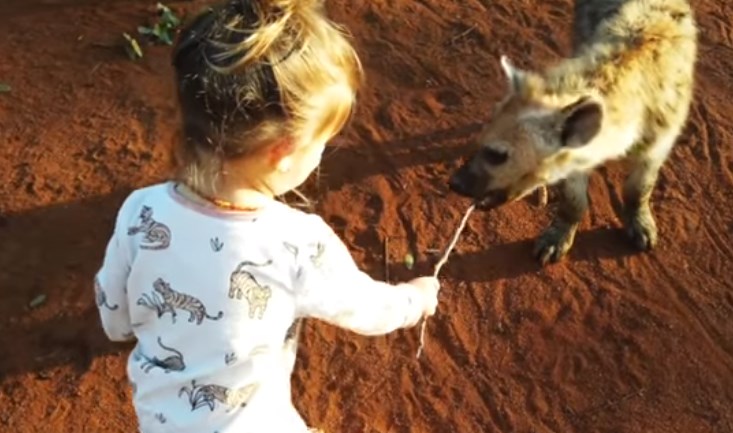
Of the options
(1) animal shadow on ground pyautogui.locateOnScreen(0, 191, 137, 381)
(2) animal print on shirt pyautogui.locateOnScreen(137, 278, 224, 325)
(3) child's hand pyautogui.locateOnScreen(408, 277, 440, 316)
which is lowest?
(1) animal shadow on ground pyautogui.locateOnScreen(0, 191, 137, 381)

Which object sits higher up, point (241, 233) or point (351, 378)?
point (241, 233)

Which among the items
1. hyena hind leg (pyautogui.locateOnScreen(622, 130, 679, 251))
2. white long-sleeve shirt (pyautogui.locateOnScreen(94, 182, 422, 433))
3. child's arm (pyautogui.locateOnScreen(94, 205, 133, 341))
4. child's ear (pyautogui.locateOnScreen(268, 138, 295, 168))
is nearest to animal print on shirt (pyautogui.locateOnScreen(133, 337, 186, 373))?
white long-sleeve shirt (pyautogui.locateOnScreen(94, 182, 422, 433))

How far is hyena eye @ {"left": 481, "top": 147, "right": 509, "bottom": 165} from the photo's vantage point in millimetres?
3936

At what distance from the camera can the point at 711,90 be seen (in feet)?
17.5

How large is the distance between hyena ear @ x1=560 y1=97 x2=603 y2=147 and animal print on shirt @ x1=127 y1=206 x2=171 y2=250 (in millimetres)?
1984

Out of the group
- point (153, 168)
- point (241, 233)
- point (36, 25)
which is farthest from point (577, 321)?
point (36, 25)

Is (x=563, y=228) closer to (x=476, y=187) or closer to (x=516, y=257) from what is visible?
(x=516, y=257)

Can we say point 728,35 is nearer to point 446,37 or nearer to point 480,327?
point 446,37

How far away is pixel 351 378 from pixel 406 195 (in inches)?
41.8

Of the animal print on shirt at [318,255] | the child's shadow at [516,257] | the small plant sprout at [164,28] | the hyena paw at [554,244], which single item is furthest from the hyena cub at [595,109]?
the small plant sprout at [164,28]

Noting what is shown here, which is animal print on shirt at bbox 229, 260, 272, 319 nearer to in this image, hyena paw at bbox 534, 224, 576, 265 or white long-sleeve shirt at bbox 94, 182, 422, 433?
white long-sleeve shirt at bbox 94, 182, 422, 433

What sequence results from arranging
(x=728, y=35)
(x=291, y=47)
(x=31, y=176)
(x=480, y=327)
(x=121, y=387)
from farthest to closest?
(x=728, y=35)
(x=31, y=176)
(x=480, y=327)
(x=121, y=387)
(x=291, y=47)

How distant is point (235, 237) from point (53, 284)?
7.71 feet

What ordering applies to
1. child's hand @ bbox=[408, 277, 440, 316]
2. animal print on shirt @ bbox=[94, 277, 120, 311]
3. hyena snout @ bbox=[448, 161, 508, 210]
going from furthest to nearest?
hyena snout @ bbox=[448, 161, 508, 210] → child's hand @ bbox=[408, 277, 440, 316] → animal print on shirt @ bbox=[94, 277, 120, 311]
